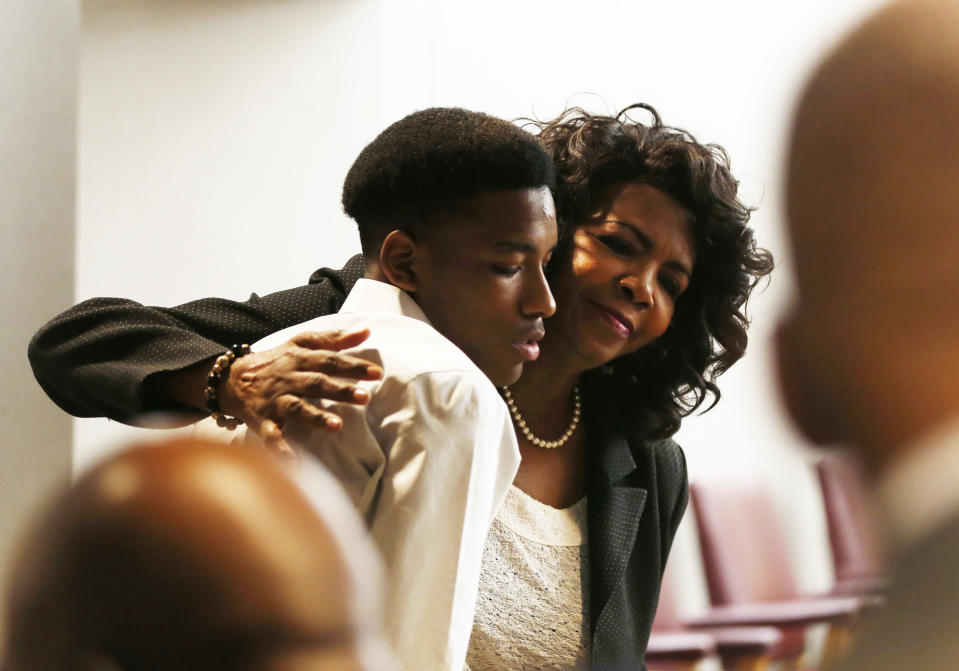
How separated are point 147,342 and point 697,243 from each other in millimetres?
805

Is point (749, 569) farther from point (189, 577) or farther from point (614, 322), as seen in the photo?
point (189, 577)

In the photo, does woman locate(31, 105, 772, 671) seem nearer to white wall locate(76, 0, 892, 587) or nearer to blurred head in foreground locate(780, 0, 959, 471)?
white wall locate(76, 0, 892, 587)

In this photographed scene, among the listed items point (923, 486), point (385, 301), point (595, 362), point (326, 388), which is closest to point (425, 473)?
point (326, 388)

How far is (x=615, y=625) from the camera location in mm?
1581

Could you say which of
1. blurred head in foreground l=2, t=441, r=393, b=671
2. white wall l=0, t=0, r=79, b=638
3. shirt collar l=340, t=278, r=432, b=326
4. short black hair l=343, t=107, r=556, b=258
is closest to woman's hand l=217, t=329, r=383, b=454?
shirt collar l=340, t=278, r=432, b=326

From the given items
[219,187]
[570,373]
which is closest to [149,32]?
[219,187]

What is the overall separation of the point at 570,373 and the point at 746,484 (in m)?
2.11

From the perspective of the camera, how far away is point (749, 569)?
339 cm

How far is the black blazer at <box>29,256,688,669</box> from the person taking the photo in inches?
53.7

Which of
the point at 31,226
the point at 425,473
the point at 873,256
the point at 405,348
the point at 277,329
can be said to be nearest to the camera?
the point at 873,256

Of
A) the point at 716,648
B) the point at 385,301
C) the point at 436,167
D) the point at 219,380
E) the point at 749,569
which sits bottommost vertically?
the point at 749,569

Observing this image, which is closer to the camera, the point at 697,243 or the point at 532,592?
the point at 532,592

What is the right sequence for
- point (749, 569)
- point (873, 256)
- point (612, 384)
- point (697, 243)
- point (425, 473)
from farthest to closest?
1. point (749, 569)
2. point (612, 384)
3. point (697, 243)
4. point (425, 473)
5. point (873, 256)

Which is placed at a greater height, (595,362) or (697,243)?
(697,243)
